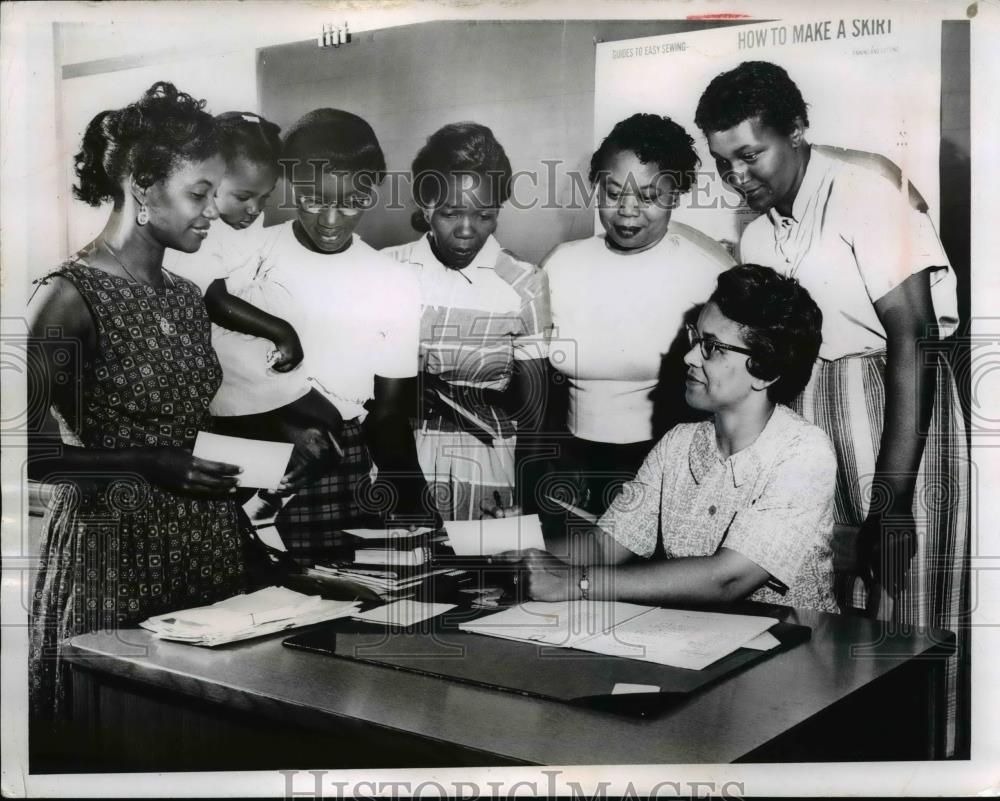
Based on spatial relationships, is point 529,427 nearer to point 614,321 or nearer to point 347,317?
point 614,321

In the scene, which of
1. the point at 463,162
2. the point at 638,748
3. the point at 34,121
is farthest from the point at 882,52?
the point at 34,121

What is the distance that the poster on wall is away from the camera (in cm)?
201

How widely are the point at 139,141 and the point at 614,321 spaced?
114cm

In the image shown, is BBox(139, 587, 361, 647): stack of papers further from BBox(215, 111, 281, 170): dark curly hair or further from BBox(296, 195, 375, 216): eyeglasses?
BBox(215, 111, 281, 170): dark curly hair

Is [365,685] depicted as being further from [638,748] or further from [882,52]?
[882,52]

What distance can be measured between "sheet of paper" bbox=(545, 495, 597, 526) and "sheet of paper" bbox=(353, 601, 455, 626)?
1.07 ft

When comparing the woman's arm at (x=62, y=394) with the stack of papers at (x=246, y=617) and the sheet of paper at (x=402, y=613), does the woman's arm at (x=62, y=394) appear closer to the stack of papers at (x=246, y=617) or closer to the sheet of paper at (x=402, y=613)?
the stack of papers at (x=246, y=617)

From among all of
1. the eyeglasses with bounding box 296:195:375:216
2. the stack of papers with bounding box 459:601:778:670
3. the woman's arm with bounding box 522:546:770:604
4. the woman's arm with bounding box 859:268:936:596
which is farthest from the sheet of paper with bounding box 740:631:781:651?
the eyeglasses with bounding box 296:195:375:216

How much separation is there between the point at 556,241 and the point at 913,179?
0.83m

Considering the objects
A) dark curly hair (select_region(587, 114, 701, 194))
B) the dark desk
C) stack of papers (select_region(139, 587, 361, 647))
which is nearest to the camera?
the dark desk

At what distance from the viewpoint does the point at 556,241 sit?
2.03m

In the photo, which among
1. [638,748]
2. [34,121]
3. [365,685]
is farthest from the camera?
[34,121]

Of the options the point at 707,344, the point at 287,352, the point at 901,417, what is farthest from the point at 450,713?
the point at 901,417

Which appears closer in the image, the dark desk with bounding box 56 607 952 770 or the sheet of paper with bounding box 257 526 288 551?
the dark desk with bounding box 56 607 952 770
